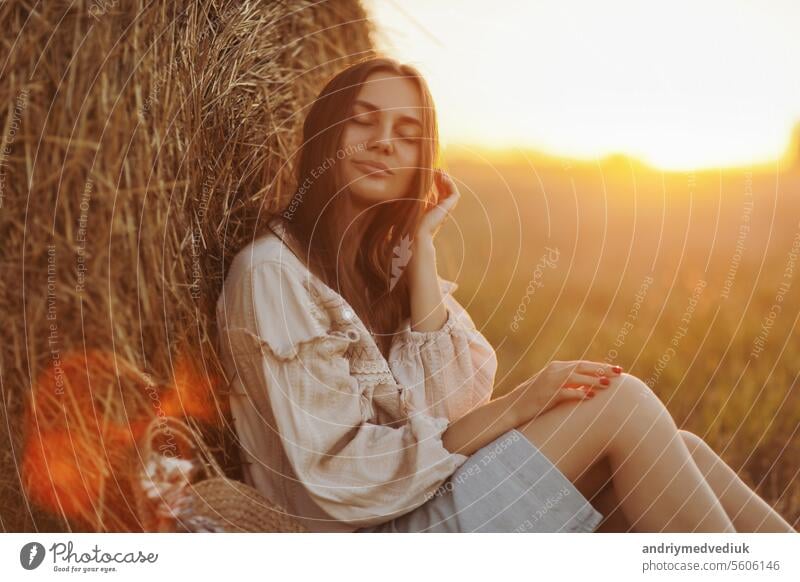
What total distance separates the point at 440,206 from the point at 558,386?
351mm

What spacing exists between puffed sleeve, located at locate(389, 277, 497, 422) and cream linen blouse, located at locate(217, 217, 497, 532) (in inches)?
2.0

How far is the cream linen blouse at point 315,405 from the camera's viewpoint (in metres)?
1.22

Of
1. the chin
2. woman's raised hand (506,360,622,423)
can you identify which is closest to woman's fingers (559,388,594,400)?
woman's raised hand (506,360,622,423)

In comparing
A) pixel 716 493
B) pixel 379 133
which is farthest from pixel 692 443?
pixel 379 133

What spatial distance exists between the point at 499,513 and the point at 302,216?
1.70 ft

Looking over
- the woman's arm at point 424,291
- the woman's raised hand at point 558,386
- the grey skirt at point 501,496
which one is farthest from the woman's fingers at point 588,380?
the woman's arm at point 424,291

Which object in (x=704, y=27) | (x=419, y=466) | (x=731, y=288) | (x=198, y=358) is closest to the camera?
(x=419, y=466)

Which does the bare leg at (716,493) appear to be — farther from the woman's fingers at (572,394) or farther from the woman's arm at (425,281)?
the woman's arm at (425,281)

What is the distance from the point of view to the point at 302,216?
1.36 meters

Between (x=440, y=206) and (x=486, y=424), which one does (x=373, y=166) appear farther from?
(x=486, y=424)

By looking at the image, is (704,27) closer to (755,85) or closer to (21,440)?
(755,85)

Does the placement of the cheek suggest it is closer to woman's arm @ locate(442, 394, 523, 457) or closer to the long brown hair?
the long brown hair

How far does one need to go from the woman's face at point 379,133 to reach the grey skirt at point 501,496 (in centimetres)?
43

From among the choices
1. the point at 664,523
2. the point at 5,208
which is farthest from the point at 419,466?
the point at 5,208
